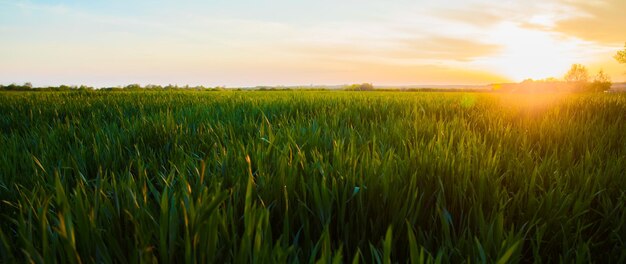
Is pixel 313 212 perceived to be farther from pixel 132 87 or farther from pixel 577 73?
pixel 577 73

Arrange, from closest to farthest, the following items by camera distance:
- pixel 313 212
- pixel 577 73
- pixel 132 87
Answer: pixel 313 212 → pixel 132 87 → pixel 577 73

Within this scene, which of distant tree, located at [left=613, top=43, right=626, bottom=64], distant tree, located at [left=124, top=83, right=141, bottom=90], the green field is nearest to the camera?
the green field

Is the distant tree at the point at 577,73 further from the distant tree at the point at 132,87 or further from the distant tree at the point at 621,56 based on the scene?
the distant tree at the point at 132,87

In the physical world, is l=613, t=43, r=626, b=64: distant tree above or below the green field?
above

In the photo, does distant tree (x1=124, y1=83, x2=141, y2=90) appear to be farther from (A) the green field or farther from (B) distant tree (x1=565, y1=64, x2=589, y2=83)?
(B) distant tree (x1=565, y1=64, x2=589, y2=83)

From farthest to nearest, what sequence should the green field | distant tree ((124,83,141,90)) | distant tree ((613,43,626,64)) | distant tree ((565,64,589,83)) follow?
distant tree ((565,64,589,83)), distant tree ((613,43,626,64)), distant tree ((124,83,141,90)), the green field

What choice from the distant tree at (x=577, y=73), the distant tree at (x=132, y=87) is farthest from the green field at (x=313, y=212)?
the distant tree at (x=577, y=73)

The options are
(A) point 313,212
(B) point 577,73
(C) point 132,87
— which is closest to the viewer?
(A) point 313,212

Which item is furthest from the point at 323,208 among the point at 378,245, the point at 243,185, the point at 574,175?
the point at 574,175

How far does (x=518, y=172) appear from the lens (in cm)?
138

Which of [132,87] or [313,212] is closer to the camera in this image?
[313,212]

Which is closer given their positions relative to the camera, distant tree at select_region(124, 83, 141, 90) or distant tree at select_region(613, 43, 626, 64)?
distant tree at select_region(124, 83, 141, 90)

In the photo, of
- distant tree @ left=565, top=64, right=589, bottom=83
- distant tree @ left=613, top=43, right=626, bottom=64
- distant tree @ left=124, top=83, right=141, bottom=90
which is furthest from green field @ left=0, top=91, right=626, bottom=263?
distant tree @ left=565, top=64, right=589, bottom=83

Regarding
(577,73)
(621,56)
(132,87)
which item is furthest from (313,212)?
(577,73)
